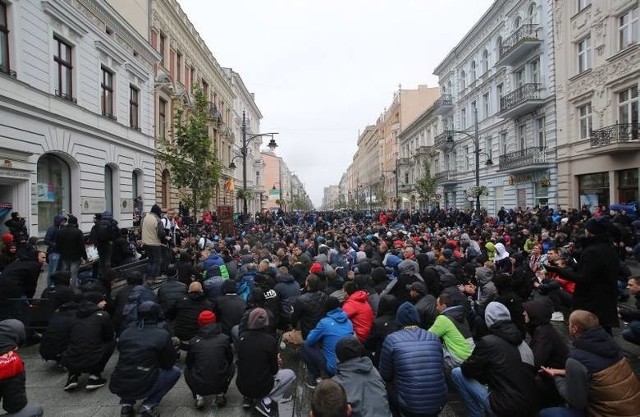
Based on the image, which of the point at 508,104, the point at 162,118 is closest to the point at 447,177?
the point at 508,104

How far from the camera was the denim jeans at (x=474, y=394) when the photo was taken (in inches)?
154

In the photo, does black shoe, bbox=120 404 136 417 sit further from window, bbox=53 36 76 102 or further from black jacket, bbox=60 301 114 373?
window, bbox=53 36 76 102

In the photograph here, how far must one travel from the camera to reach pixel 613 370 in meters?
3.17

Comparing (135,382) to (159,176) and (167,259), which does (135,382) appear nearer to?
(167,259)

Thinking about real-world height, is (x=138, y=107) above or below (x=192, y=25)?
below

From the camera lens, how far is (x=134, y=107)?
20.3m


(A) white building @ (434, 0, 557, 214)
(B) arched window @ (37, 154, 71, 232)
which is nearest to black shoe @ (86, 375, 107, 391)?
(B) arched window @ (37, 154, 71, 232)

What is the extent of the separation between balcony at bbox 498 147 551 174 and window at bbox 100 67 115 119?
23350 mm

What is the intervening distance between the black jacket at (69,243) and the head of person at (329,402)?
7.71 meters

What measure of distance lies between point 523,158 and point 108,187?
78.6 feet

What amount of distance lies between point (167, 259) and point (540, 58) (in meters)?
24.8

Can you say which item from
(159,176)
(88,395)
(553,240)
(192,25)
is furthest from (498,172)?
(88,395)

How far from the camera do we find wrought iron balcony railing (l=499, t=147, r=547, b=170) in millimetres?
24641

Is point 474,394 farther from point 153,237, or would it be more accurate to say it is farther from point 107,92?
point 107,92
